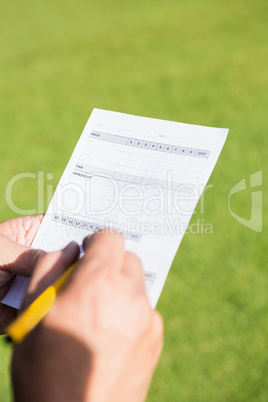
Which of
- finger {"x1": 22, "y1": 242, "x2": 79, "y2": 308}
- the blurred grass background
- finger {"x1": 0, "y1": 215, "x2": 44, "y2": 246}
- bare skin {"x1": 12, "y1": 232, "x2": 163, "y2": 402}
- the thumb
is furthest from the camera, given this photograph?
the blurred grass background

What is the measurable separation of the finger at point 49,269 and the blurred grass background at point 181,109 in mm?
1604

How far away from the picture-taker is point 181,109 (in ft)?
12.9

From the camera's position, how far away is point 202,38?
4.89 m

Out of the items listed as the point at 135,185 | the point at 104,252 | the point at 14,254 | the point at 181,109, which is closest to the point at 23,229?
the point at 14,254

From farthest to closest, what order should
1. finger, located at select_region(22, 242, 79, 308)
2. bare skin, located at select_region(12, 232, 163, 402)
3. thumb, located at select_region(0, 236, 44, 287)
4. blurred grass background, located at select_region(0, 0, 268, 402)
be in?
1. blurred grass background, located at select_region(0, 0, 268, 402)
2. thumb, located at select_region(0, 236, 44, 287)
3. finger, located at select_region(22, 242, 79, 308)
4. bare skin, located at select_region(12, 232, 163, 402)

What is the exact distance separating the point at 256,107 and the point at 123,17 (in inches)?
84.6

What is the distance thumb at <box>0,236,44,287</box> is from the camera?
1113 mm

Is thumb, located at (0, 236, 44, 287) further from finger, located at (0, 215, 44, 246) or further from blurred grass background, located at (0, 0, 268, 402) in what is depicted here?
blurred grass background, located at (0, 0, 268, 402)

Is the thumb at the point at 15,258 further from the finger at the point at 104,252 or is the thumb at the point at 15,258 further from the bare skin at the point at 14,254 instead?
the finger at the point at 104,252

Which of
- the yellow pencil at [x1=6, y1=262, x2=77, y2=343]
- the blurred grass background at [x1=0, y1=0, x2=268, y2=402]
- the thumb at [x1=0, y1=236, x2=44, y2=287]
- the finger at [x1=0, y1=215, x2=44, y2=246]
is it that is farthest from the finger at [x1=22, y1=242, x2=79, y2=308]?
the blurred grass background at [x1=0, y1=0, x2=268, y2=402]

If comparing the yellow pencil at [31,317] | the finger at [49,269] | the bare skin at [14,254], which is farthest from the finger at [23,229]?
the yellow pencil at [31,317]

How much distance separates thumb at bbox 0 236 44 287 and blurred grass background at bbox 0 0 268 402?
1.42 m

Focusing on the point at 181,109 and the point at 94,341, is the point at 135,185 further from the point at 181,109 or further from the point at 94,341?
the point at 181,109

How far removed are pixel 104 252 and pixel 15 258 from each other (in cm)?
39
